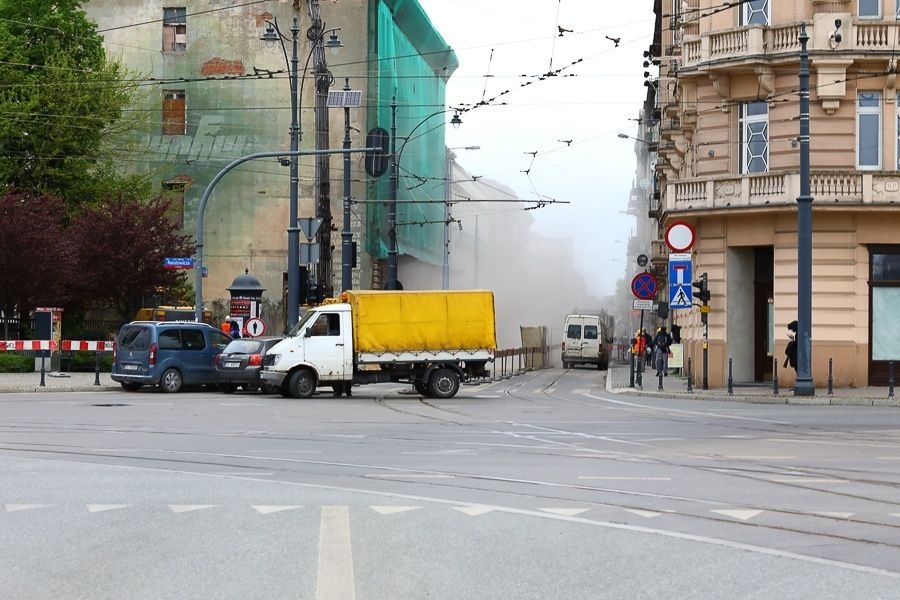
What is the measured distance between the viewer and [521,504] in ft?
39.4

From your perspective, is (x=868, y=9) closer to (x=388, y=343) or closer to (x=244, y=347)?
(x=388, y=343)

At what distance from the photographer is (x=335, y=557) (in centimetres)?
904

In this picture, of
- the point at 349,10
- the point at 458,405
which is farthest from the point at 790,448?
the point at 349,10

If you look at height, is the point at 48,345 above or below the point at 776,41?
below

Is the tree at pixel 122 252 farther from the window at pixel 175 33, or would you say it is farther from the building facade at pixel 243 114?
the window at pixel 175 33

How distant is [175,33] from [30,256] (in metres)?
26.0

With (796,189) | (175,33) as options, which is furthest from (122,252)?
(796,189)

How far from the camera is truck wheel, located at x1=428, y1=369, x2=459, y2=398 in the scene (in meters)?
33.6

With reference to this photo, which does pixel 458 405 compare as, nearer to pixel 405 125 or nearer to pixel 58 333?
pixel 58 333

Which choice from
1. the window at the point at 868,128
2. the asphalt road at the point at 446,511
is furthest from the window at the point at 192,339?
the window at the point at 868,128

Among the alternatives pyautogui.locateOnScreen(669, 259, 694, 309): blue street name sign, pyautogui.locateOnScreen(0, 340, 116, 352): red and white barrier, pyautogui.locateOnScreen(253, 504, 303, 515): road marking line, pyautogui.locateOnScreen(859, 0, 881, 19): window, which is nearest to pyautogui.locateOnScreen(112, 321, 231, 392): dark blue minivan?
pyautogui.locateOnScreen(0, 340, 116, 352): red and white barrier

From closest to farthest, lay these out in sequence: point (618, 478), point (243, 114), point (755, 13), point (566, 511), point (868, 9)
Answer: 1. point (566, 511)
2. point (618, 478)
3. point (868, 9)
4. point (755, 13)
5. point (243, 114)

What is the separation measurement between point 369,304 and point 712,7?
12.5m

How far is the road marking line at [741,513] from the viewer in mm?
11209
